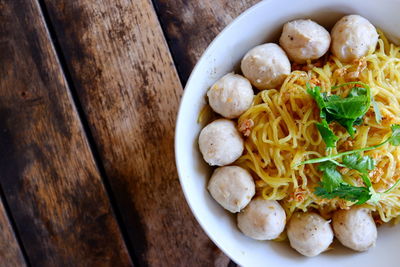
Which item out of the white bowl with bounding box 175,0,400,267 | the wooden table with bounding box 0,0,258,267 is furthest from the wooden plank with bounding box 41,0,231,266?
the white bowl with bounding box 175,0,400,267

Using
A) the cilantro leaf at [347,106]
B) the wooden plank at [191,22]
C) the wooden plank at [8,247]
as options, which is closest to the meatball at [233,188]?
→ the cilantro leaf at [347,106]

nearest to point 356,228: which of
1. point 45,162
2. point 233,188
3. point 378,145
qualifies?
point 378,145

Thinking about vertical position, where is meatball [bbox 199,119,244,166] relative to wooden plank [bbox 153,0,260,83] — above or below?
below

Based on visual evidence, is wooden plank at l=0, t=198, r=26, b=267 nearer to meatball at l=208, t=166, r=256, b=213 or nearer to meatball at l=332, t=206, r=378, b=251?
meatball at l=208, t=166, r=256, b=213

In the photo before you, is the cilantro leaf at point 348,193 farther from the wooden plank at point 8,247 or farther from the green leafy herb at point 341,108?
the wooden plank at point 8,247

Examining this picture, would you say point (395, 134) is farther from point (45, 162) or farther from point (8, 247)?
point (8, 247)

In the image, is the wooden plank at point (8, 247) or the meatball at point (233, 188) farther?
the wooden plank at point (8, 247)

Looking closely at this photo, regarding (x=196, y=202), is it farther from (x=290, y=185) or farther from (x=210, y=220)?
(x=290, y=185)
